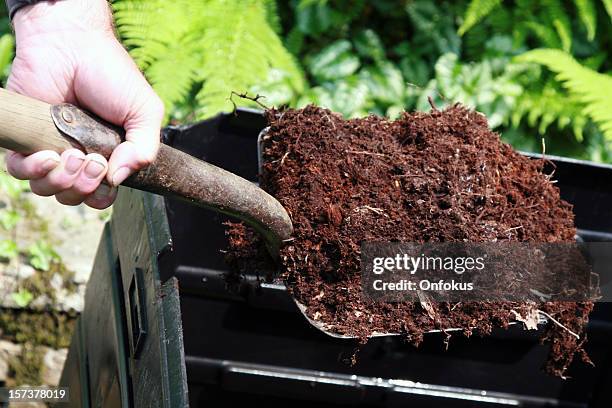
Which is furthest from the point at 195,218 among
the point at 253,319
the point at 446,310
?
the point at 446,310

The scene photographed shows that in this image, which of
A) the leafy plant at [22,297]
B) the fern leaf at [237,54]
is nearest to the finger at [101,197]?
the fern leaf at [237,54]

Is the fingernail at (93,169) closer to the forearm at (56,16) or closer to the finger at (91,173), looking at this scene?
the finger at (91,173)

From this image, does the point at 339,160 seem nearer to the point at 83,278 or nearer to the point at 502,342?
the point at 502,342

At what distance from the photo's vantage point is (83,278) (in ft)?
8.28

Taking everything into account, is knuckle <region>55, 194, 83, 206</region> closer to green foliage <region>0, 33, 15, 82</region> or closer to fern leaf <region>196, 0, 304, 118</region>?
fern leaf <region>196, 0, 304, 118</region>

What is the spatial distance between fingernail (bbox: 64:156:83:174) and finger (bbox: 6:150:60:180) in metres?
0.01

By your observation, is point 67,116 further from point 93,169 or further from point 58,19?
point 58,19

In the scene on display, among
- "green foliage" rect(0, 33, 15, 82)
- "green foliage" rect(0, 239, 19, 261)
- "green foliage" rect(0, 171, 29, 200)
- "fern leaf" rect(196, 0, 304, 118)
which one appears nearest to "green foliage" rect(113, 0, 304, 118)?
"fern leaf" rect(196, 0, 304, 118)

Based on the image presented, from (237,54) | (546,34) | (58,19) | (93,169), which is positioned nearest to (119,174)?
(93,169)

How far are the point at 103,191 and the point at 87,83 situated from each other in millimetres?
200

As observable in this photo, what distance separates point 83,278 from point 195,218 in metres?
0.81

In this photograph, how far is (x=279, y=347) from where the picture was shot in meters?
2.02

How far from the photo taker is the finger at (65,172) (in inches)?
41.6

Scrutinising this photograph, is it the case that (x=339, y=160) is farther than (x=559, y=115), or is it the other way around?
(x=559, y=115)
